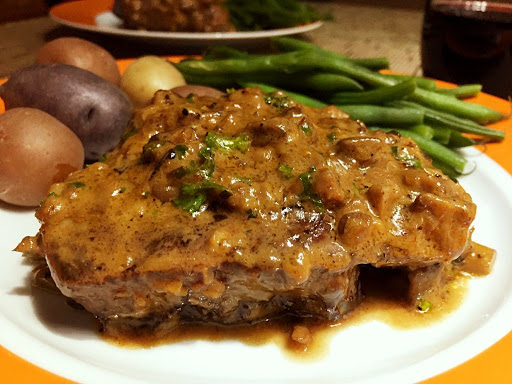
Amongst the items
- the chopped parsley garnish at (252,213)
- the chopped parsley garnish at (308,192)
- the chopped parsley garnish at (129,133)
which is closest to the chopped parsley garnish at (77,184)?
the chopped parsley garnish at (129,133)

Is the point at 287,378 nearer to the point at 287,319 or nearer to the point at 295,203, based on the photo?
the point at 287,319

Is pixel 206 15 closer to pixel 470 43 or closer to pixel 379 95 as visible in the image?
pixel 379 95

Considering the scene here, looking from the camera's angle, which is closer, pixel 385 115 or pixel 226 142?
pixel 226 142

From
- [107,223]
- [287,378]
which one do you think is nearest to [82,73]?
[107,223]

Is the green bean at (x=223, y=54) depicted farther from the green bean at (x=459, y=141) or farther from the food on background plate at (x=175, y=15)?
the green bean at (x=459, y=141)

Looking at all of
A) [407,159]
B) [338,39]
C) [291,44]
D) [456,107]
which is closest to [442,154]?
[456,107]

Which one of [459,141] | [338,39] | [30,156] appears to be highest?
[30,156]
